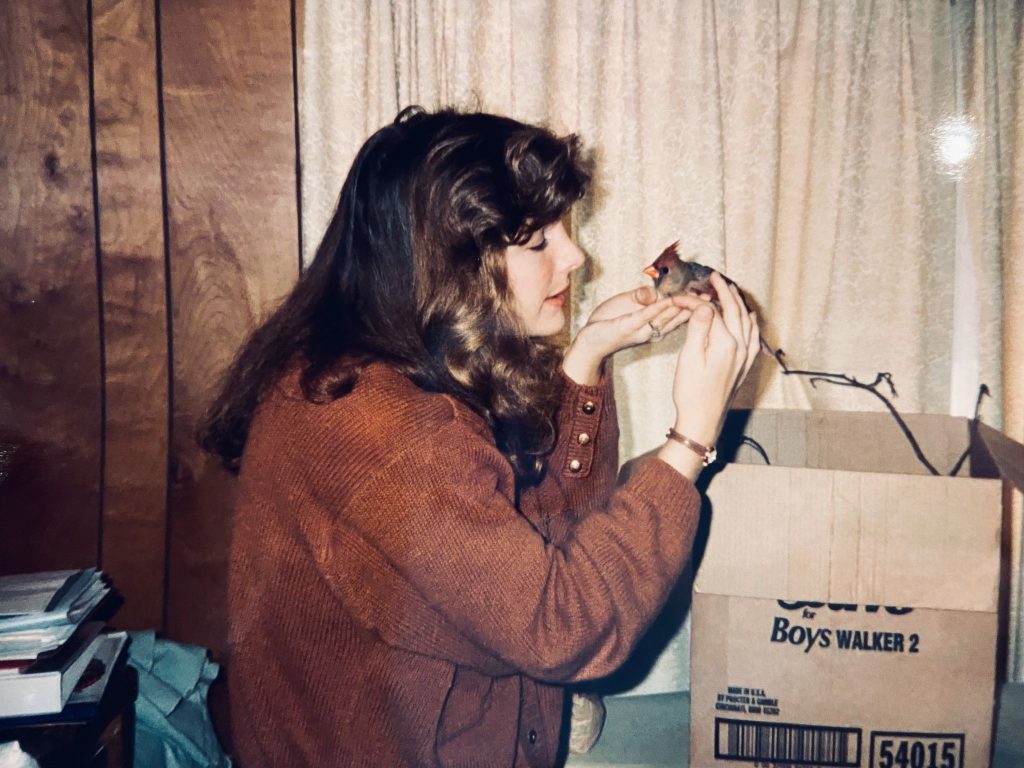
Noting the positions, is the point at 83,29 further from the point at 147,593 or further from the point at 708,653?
the point at 708,653

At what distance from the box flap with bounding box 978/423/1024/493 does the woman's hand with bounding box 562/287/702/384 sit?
A: 0.40 meters

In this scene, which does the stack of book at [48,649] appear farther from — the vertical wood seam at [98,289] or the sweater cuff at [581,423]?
the sweater cuff at [581,423]

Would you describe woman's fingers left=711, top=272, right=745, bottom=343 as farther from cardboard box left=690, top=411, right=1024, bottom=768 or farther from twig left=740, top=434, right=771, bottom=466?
twig left=740, top=434, right=771, bottom=466

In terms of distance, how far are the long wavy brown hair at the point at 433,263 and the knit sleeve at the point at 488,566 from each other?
0.47 feet

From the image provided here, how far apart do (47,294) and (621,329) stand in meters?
1.04

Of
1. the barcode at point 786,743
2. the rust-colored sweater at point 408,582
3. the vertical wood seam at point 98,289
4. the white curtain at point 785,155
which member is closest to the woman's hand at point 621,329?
the rust-colored sweater at point 408,582

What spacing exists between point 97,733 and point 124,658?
14 centimetres

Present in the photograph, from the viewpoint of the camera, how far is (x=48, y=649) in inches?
36.0

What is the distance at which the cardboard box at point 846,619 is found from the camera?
0.75 m

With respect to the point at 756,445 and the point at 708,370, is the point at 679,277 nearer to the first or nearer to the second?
the point at 708,370

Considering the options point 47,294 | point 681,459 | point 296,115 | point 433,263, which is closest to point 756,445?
point 681,459

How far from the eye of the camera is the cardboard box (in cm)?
75

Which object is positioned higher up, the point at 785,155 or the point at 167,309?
the point at 785,155

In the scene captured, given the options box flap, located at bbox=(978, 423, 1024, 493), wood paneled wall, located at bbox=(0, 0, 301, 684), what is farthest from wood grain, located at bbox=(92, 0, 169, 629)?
box flap, located at bbox=(978, 423, 1024, 493)
